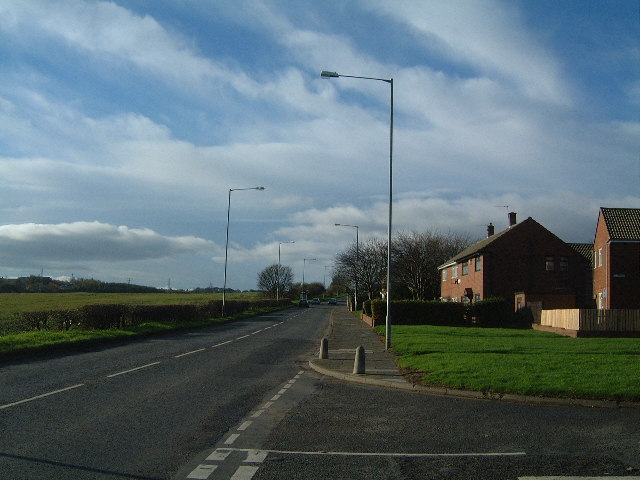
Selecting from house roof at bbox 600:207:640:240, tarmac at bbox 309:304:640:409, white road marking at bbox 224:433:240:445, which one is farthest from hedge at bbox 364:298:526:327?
white road marking at bbox 224:433:240:445

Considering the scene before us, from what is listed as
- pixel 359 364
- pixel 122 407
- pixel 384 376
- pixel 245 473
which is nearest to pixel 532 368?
pixel 384 376

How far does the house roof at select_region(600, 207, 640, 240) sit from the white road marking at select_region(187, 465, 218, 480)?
3385 cm

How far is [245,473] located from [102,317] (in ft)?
81.0

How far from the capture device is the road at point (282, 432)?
251 inches

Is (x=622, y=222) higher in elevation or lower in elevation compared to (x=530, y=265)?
higher

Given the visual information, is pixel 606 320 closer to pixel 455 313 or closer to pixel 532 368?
pixel 455 313

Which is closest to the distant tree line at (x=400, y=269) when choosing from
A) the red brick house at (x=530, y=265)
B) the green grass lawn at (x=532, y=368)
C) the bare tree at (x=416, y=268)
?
the bare tree at (x=416, y=268)

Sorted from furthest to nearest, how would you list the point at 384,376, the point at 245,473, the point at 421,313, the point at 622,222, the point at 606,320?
1. the point at 421,313
2. the point at 622,222
3. the point at 606,320
4. the point at 384,376
5. the point at 245,473

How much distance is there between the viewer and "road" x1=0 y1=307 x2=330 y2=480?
6.54m

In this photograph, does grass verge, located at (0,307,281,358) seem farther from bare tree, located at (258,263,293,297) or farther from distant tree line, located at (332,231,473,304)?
bare tree, located at (258,263,293,297)

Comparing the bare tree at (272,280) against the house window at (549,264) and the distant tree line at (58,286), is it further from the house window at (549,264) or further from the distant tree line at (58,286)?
the house window at (549,264)

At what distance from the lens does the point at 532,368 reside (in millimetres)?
13516

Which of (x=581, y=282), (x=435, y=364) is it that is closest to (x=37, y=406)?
(x=435, y=364)

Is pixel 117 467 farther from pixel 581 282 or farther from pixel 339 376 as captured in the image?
pixel 581 282
